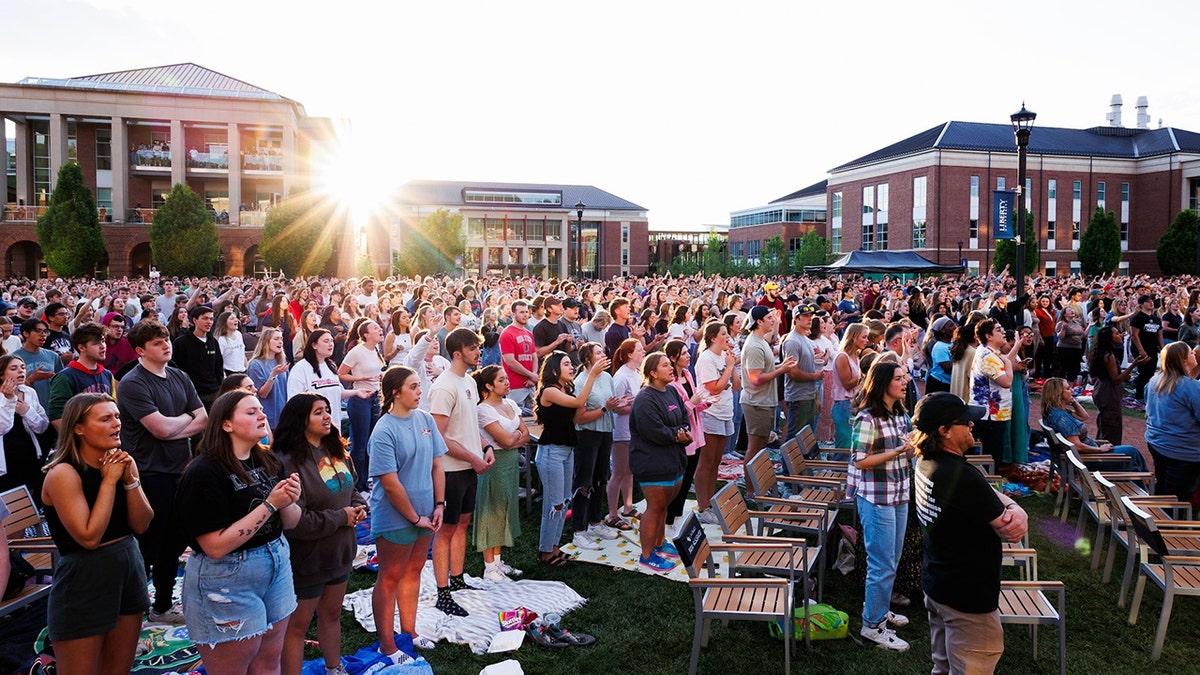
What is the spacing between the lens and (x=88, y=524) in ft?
13.3

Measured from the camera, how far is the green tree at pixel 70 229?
1497 inches

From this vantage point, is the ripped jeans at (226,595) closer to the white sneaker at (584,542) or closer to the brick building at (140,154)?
the white sneaker at (584,542)

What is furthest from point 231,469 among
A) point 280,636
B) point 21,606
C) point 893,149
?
point 893,149

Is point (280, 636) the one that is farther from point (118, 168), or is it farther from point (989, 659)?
point (118, 168)

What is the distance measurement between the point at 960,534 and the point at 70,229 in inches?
1709

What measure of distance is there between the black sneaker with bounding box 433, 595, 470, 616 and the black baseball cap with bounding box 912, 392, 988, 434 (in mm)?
3726

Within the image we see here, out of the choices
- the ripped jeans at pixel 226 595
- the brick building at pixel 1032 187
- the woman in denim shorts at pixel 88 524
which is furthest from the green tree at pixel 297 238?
the brick building at pixel 1032 187

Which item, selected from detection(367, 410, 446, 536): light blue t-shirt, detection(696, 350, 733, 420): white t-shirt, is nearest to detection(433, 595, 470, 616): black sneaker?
detection(367, 410, 446, 536): light blue t-shirt

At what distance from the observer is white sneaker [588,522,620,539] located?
821 centimetres

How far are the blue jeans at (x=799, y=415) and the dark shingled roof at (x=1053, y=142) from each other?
214ft

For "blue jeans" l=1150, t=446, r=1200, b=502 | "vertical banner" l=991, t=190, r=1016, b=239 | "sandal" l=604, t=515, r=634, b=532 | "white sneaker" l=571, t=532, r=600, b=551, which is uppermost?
"vertical banner" l=991, t=190, r=1016, b=239

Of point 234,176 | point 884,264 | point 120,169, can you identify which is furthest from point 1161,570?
point 120,169

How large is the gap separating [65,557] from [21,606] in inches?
80.4

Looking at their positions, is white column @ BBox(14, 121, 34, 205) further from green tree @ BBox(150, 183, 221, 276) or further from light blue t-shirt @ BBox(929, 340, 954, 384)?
light blue t-shirt @ BBox(929, 340, 954, 384)
